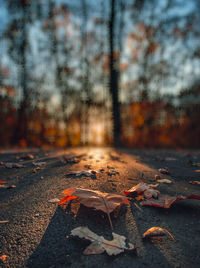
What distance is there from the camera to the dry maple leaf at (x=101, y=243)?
77cm

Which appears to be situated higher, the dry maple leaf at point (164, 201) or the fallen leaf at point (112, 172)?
the fallen leaf at point (112, 172)

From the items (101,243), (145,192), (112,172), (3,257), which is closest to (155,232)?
(101,243)

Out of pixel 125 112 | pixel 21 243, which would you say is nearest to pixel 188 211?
pixel 21 243

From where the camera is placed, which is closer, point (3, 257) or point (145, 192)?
point (3, 257)

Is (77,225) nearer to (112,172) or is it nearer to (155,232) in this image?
(155,232)

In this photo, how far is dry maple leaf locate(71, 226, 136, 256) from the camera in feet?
2.54

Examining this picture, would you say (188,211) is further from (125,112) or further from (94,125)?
(94,125)

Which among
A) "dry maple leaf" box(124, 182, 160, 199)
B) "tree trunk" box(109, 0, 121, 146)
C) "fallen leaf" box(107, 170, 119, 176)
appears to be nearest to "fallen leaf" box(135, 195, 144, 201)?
"dry maple leaf" box(124, 182, 160, 199)

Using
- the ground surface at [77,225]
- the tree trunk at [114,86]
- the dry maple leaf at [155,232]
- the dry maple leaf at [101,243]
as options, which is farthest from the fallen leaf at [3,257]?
the tree trunk at [114,86]

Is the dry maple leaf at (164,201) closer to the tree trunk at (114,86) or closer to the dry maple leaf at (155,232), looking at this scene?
the dry maple leaf at (155,232)

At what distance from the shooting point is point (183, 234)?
0.90 m

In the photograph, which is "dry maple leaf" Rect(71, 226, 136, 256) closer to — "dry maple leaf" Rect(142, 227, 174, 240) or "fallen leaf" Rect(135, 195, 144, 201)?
"dry maple leaf" Rect(142, 227, 174, 240)

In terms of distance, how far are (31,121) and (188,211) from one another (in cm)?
950

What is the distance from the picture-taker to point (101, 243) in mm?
808
